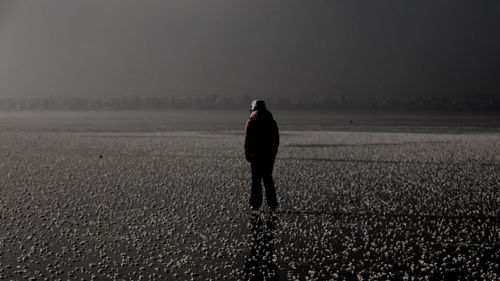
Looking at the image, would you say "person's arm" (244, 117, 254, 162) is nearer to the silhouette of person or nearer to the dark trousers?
the silhouette of person

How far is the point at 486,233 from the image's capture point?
11.9m

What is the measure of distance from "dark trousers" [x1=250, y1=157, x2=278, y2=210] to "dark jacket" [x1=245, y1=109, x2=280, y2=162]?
181mm

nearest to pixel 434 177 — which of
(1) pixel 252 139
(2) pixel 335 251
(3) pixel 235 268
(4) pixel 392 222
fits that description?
(4) pixel 392 222

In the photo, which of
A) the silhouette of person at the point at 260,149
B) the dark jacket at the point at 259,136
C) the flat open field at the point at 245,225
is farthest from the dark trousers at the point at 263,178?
the flat open field at the point at 245,225

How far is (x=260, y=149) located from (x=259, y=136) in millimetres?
404

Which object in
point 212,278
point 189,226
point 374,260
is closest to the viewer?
point 212,278

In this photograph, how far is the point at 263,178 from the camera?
Answer: 14570 millimetres

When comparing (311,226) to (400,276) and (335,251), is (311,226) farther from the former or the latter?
(400,276)

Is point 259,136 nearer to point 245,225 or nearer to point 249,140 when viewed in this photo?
point 249,140

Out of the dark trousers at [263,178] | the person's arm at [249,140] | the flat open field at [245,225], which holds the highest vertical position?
the person's arm at [249,140]

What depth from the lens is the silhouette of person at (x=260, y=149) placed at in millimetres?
14508

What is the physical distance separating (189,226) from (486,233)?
25.3ft

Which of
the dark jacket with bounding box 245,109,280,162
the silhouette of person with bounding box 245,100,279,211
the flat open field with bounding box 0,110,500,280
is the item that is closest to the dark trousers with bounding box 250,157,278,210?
the silhouette of person with bounding box 245,100,279,211

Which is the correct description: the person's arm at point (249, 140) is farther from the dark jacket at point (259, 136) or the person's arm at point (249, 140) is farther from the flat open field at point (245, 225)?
the flat open field at point (245, 225)
